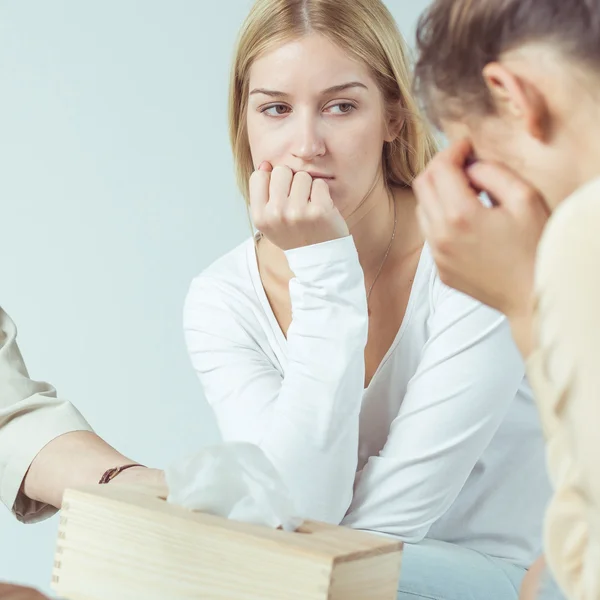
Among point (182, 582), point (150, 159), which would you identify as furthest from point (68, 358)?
point (182, 582)

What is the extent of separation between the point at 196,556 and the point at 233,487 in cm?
8

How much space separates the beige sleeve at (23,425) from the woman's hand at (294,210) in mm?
375

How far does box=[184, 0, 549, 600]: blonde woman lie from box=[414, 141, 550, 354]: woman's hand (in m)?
0.50

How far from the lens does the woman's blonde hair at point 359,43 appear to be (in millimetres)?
1557

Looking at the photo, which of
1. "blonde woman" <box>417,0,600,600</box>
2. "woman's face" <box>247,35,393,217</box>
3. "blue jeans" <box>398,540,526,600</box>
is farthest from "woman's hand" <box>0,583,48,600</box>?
"woman's face" <box>247,35,393,217</box>

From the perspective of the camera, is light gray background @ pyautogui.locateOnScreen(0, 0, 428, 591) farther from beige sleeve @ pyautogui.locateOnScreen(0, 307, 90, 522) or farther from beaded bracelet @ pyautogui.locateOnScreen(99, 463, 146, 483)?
beaded bracelet @ pyautogui.locateOnScreen(99, 463, 146, 483)

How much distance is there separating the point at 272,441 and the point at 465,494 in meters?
0.33

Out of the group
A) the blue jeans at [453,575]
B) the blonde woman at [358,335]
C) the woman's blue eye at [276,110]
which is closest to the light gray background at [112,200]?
the blonde woman at [358,335]

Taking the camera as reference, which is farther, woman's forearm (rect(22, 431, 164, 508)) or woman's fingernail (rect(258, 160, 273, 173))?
woman's fingernail (rect(258, 160, 273, 173))

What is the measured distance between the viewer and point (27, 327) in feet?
9.41

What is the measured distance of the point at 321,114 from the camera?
1531mm

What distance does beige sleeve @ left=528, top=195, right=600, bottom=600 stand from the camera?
1.97 feet

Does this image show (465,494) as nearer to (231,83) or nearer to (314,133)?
(314,133)

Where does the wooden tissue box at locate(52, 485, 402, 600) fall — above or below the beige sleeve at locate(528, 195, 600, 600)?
below
